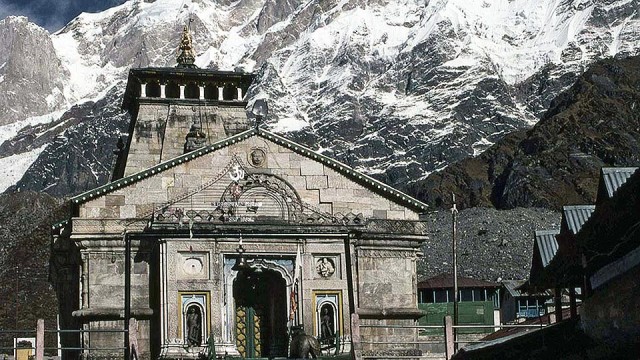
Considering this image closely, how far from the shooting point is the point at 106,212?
157 feet

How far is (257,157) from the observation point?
5000cm

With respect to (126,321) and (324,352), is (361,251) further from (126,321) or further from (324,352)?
(126,321)

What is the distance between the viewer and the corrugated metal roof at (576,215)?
30.4 metres

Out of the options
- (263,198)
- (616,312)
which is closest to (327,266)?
(263,198)

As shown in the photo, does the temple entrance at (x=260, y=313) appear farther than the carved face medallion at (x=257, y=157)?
No

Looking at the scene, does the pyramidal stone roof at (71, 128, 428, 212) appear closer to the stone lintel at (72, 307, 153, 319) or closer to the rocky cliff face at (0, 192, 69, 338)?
the stone lintel at (72, 307, 153, 319)

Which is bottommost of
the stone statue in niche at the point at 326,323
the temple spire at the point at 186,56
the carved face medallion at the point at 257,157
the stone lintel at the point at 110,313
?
the stone statue in niche at the point at 326,323

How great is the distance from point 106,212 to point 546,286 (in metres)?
21.1

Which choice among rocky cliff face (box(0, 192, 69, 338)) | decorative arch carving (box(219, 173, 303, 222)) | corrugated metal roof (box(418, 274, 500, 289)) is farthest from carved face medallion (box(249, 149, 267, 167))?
corrugated metal roof (box(418, 274, 500, 289))

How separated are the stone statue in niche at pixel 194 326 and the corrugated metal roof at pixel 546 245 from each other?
49.8 ft

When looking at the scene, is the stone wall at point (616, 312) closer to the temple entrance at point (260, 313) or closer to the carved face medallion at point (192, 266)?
the carved face medallion at point (192, 266)

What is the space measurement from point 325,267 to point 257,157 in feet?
19.1

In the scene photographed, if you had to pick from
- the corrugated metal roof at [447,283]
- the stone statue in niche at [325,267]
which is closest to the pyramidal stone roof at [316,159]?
the stone statue in niche at [325,267]

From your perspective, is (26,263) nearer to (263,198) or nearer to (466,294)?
(466,294)
